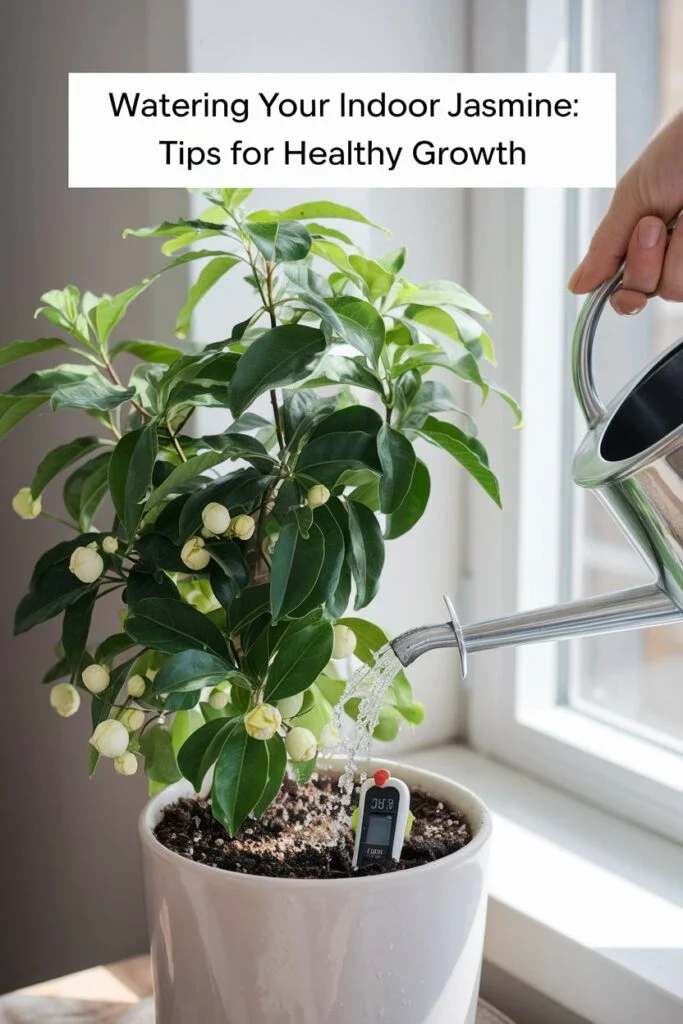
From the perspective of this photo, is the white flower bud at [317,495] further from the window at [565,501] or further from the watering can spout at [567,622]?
the window at [565,501]

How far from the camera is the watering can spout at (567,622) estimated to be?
679mm

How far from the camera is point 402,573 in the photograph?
49.1 inches

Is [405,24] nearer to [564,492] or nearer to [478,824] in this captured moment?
[564,492]

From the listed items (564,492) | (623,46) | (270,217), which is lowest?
(564,492)

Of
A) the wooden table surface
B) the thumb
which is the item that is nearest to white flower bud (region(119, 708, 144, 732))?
the wooden table surface

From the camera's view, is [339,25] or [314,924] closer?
[314,924]

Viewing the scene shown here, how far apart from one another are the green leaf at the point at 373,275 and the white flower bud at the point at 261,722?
32cm

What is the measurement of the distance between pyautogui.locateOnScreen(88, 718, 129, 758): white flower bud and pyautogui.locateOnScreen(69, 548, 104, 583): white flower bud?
104 mm

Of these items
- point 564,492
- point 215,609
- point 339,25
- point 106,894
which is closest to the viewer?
point 215,609

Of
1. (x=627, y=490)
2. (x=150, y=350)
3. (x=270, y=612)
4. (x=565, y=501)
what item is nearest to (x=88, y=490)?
(x=150, y=350)

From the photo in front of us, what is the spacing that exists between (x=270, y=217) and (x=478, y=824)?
48 centimetres

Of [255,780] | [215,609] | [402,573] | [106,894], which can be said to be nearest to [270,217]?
[215,609]

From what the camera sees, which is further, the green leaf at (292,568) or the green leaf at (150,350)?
the green leaf at (150,350)

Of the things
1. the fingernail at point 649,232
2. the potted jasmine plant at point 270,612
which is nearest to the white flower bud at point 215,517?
the potted jasmine plant at point 270,612
